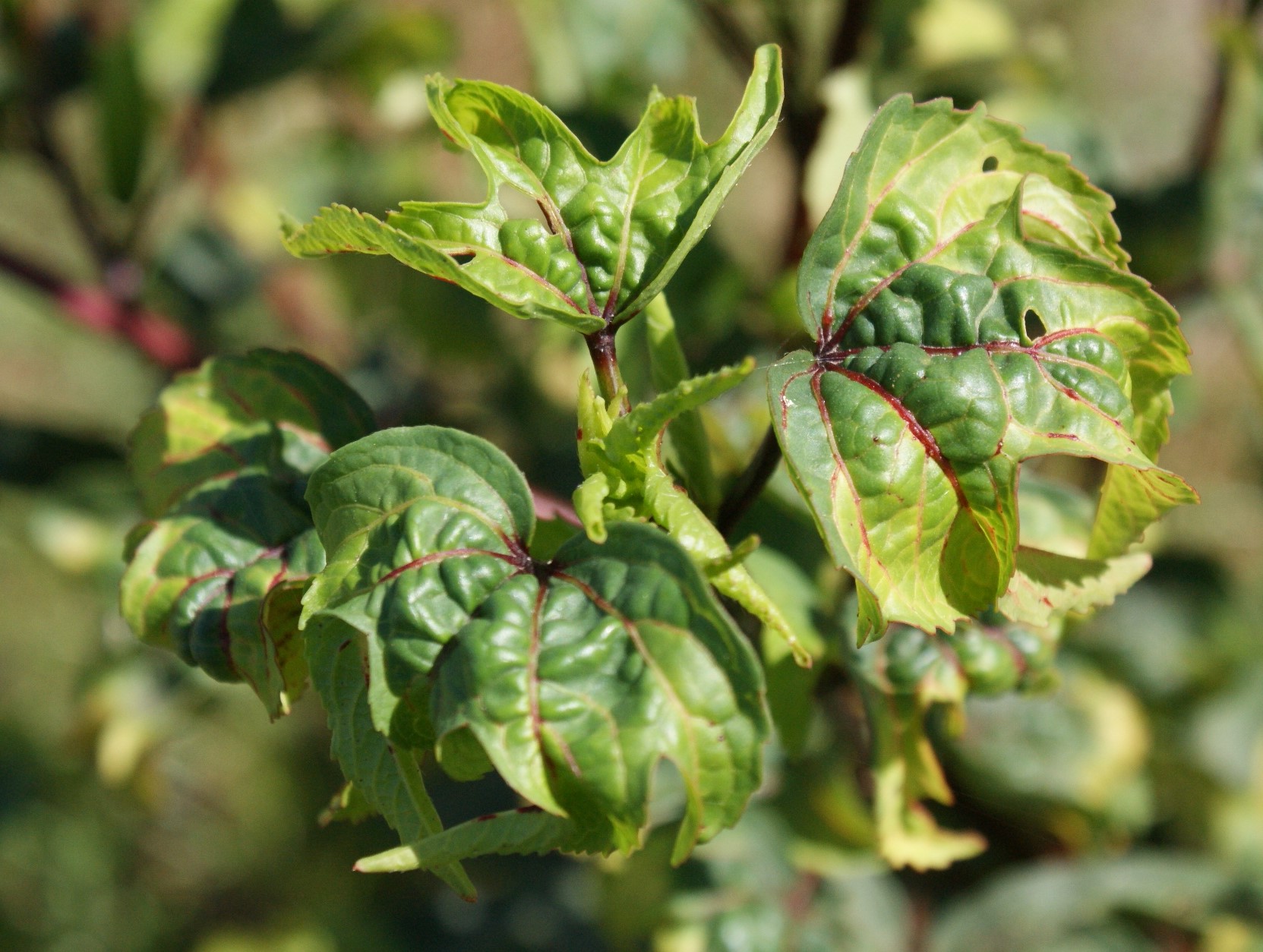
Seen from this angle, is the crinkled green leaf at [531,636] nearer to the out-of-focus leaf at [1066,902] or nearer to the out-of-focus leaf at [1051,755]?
the out-of-focus leaf at [1051,755]

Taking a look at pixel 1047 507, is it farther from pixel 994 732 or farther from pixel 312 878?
pixel 312 878

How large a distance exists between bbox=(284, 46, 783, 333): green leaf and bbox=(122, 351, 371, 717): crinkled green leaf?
7.9 inches

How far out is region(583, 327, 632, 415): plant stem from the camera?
2.31 feet

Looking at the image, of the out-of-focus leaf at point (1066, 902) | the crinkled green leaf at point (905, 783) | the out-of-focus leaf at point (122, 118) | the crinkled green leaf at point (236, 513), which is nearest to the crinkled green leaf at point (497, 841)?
the crinkled green leaf at point (236, 513)

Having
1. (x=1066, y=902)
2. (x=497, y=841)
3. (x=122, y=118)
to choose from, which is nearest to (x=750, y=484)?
(x=497, y=841)

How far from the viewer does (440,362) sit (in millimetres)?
1908

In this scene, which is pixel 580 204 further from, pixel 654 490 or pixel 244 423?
pixel 244 423

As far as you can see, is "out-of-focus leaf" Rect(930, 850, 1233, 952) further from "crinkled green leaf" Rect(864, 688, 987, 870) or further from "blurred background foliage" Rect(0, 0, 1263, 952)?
"crinkled green leaf" Rect(864, 688, 987, 870)

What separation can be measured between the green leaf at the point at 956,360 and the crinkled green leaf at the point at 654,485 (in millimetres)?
61

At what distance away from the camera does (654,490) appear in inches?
25.4

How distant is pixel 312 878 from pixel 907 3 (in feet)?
6.72

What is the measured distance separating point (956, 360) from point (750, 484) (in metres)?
0.17

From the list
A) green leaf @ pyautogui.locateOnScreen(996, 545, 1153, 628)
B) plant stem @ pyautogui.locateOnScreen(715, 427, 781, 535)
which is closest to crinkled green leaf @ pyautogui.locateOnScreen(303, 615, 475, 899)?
plant stem @ pyautogui.locateOnScreen(715, 427, 781, 535)

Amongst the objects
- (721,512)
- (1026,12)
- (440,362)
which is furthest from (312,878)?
(1026,12)
